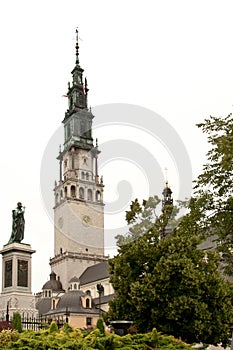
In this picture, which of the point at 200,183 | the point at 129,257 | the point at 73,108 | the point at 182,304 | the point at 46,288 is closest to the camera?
the point at 200,183

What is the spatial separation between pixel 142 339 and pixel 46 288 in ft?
259

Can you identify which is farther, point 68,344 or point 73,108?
point 73,108

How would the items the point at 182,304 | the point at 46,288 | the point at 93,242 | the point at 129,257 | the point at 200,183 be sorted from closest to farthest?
the point at 200,183
the point at 182,304
the point at 129,257
the point at 46,288
the point at 93,242

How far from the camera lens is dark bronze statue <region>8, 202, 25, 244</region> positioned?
33.3m

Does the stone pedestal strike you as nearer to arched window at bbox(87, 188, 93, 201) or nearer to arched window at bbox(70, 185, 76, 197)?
arched window at bbox(70, 185, 76, 197)

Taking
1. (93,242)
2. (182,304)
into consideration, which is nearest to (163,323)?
(182,304)

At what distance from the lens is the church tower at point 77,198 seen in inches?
4026

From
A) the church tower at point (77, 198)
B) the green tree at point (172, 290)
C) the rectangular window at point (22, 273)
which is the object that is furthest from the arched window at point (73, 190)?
the green tree at point (172, 290)

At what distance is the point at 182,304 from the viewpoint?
2294cm

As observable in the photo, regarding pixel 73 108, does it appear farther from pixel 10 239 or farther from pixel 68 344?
pixel 68 344

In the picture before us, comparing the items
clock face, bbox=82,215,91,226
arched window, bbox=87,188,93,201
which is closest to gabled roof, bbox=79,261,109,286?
clock face, bbox=82,215,91,226

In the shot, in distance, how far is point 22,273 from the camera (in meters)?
32.2

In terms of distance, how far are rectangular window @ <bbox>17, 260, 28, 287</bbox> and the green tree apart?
28.3 ft

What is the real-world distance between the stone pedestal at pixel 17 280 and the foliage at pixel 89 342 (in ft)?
49.7
